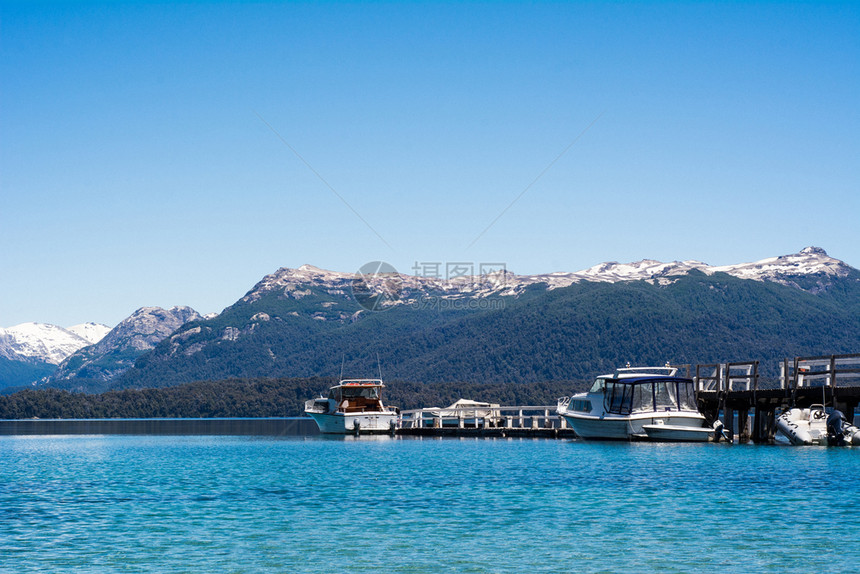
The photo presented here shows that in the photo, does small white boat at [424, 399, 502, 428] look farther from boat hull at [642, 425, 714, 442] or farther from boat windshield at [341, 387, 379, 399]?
boat hull at [642, 425, 714, 442]

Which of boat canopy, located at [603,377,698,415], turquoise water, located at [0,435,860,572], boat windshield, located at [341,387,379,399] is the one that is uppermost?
boat canopy, located at [603,377,698,415]

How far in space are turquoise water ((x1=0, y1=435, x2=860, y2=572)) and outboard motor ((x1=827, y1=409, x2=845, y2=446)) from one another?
2.06 meters

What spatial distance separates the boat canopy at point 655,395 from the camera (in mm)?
64875

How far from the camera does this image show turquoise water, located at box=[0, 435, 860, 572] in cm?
2434

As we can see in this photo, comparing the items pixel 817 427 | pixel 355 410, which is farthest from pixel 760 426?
pixel 355 410

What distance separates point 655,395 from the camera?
6519 cm

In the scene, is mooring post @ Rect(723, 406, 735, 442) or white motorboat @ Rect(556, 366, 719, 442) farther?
mooring post @ Rect(723, 406, 735, 442)

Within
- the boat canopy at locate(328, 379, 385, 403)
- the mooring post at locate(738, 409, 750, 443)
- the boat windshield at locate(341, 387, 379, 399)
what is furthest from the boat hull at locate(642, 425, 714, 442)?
Answer: the boat windshield at locate(341, 387, 379, 399)

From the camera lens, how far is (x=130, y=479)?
160 feet

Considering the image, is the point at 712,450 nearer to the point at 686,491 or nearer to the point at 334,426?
the point at 686,491

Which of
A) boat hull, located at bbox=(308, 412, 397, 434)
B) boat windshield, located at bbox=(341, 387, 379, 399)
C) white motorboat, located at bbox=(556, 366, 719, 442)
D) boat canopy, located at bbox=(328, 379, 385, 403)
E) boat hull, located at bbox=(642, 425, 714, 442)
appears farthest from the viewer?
boat windshield, located at bbox=(341, 387, 379, 399)

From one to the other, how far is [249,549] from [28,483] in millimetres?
26186

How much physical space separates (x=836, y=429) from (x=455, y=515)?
3331 cm

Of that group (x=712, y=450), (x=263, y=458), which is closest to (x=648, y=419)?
(x=712, y=450)
